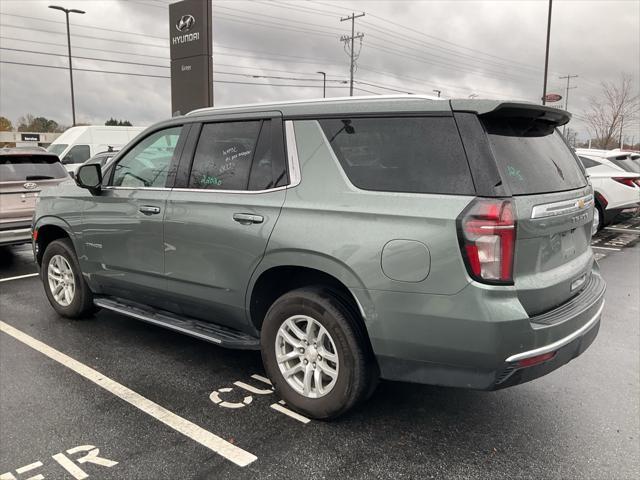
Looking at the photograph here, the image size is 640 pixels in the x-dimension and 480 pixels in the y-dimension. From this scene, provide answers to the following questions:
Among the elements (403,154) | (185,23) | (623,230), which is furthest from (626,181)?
(185,23)

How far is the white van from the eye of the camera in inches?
656

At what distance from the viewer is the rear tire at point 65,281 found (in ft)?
16.1

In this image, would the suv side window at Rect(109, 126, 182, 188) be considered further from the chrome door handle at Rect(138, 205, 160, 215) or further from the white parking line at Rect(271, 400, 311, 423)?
the white parking line at Rect(271, 400, 311, 423)

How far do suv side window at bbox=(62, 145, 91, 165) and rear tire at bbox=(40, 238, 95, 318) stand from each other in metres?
12.6

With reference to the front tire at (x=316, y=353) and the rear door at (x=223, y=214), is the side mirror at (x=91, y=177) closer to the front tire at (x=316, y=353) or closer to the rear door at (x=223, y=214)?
the rear door at (x=223, y=214)

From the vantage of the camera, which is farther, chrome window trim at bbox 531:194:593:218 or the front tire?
the front tire

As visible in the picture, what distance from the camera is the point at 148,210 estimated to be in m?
4.01

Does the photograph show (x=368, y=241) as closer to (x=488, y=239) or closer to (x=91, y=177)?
(x=488, y=239)

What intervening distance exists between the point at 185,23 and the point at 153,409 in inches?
561

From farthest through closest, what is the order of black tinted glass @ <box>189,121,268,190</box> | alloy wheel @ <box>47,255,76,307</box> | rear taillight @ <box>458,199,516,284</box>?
alloy wheel @ <box>47,255,76,307</box> < black tinted glass @ <box>189,121,268,190</box> < rear taillight @ <box>458,199,516,284</box>

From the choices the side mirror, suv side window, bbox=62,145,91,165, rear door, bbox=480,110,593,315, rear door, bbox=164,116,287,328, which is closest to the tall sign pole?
suv side window, bbox=62,145,91,165

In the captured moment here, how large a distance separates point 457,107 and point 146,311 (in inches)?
113

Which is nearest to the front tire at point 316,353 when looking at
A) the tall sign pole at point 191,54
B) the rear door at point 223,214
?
the rear door at point 223,214

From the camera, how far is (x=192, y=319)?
3938mm
